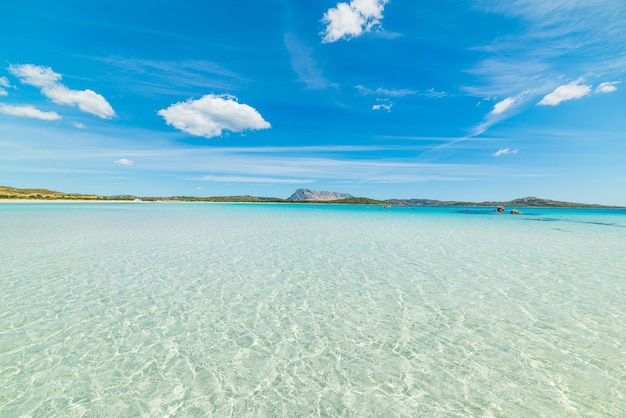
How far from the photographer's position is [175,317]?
29.3 ft

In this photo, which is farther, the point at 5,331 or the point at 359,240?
the point at 359,240

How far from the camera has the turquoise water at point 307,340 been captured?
17.8 ft

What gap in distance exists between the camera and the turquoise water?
5426 millimetres

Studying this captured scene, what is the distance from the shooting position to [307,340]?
7734 mm

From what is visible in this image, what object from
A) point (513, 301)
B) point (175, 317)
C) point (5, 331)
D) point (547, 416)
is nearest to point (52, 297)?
point (5, 331)

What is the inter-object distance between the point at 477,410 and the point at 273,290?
26.2 feet

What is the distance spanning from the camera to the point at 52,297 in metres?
10.2

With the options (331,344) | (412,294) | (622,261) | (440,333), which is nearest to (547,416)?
(440,333)

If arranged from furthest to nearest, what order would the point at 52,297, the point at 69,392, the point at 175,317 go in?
the point at 52,297
the point at 175,317
the point at 69,392

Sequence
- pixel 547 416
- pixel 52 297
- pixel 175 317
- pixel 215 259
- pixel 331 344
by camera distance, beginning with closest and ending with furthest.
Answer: pixel 547 416 < pixel 331 344 < pixel 175 317 < pixel 52 297 < pixel 215 259

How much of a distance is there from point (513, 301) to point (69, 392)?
13.4 meters

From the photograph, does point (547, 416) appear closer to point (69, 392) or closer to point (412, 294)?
point (412, 294)

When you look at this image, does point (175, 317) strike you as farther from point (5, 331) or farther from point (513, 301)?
point (513, 301)

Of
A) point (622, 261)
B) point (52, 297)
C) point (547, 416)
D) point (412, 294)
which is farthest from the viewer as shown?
point (622, 261)
